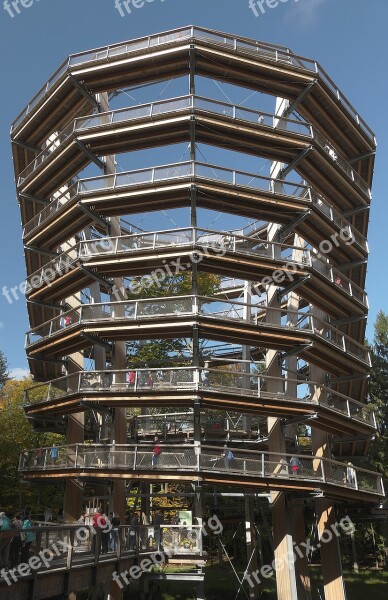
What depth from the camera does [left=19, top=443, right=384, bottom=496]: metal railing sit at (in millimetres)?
19797

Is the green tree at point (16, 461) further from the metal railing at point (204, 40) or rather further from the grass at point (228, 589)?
the metal railing at point (204, 40)

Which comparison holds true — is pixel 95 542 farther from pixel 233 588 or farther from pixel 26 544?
pixel 233 588

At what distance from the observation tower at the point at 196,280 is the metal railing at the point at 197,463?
8 cm

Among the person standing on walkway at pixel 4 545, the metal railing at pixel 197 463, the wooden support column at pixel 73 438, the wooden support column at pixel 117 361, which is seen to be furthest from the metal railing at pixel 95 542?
the wooden support column at pixel 73 438

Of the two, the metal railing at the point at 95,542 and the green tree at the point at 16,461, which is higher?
the green tree at the point at 16,461

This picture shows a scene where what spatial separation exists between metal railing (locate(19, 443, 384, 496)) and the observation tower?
0.08 metres

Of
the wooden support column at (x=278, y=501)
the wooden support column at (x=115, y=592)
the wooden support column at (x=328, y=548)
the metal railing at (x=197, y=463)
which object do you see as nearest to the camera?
the metal railing at (x=197, y=463)

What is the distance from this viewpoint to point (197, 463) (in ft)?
64.1

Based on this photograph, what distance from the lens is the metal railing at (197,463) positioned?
65.0ft

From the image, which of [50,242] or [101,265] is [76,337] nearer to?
[101,265]

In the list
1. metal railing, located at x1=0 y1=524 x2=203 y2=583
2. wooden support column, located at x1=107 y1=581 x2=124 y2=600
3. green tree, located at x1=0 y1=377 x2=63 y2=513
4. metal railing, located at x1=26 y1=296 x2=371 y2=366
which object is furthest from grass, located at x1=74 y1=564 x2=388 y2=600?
metal railing, located at x1=26 y1=296 x2=371 y2=366

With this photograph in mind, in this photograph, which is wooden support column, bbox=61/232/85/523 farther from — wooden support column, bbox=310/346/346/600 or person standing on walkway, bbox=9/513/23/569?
wooden support column, bbox=310/346/346/600

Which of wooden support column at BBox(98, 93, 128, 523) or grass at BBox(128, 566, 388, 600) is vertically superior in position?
Answer: wooden support column at BBox(98, 93, 128, 523)

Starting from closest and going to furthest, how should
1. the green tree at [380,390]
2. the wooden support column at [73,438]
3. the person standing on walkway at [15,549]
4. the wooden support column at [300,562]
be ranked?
the person standing on walkway at [15,549], the wooden support column at [73,438], the wooden support column at [300,562], the green tree at [380,390]
